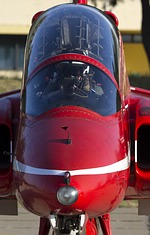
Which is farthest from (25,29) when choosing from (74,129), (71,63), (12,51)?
(74,129)

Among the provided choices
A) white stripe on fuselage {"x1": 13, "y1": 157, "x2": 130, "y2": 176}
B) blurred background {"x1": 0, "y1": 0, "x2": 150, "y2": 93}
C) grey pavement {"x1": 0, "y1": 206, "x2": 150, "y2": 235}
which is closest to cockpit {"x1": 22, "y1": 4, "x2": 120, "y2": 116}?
white stripe on fuselage {"x1": 13, "y1": 157, "x2": 130, "y2": 176}

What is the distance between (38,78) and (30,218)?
6.35 metres

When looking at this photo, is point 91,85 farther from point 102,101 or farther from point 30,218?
point 30,218

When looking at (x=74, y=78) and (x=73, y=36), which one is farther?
(x=73, y=36)

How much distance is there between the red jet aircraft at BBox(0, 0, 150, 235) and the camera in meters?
7.67

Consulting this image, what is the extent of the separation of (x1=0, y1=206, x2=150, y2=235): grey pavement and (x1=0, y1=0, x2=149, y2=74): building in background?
107 ft

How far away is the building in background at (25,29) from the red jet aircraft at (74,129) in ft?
125

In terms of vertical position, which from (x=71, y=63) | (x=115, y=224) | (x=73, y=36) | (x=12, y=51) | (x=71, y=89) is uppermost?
(x=73, y=36)

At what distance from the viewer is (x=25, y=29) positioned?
1929 inches

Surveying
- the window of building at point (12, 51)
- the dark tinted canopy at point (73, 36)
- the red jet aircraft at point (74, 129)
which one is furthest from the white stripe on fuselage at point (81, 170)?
the window of building at point (12, 51)

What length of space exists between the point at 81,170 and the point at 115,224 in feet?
23.2

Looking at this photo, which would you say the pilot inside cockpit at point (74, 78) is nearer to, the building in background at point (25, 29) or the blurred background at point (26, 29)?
the blurred background at point (26, 29)

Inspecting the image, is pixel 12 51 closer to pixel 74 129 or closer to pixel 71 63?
pixel 71 63

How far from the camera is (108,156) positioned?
798 cm
